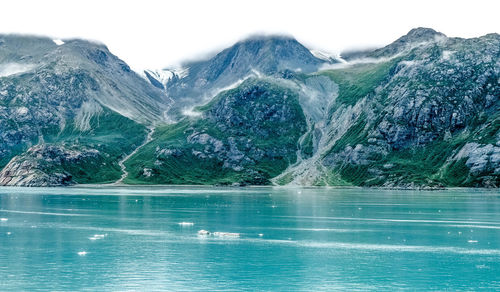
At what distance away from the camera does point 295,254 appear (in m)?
104

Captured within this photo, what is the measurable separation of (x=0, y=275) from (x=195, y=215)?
3866 inches

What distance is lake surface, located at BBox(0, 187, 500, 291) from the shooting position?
80.8 meters

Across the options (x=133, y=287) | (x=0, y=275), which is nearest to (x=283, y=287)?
(x=133, y=287)

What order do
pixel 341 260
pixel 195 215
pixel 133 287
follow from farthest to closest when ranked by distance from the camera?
pixel 195 215 < pixel 341 260 < pixel 133 287

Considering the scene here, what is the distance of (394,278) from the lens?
84.1 meters

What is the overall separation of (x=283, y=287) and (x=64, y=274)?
34442mm

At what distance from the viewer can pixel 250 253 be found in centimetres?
10456

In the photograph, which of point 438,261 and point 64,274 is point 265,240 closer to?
point 438,261

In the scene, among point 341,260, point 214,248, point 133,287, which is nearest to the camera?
point 133,287

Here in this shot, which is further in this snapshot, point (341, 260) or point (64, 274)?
point (341, 260)

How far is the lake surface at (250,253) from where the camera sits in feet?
265

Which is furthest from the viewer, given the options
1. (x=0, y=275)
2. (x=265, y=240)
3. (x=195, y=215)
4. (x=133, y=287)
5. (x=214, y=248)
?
(x=195, y=215)

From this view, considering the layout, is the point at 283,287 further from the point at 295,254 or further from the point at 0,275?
the point at 0,275

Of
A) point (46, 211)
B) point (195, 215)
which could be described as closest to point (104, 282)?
point (195, 215)
